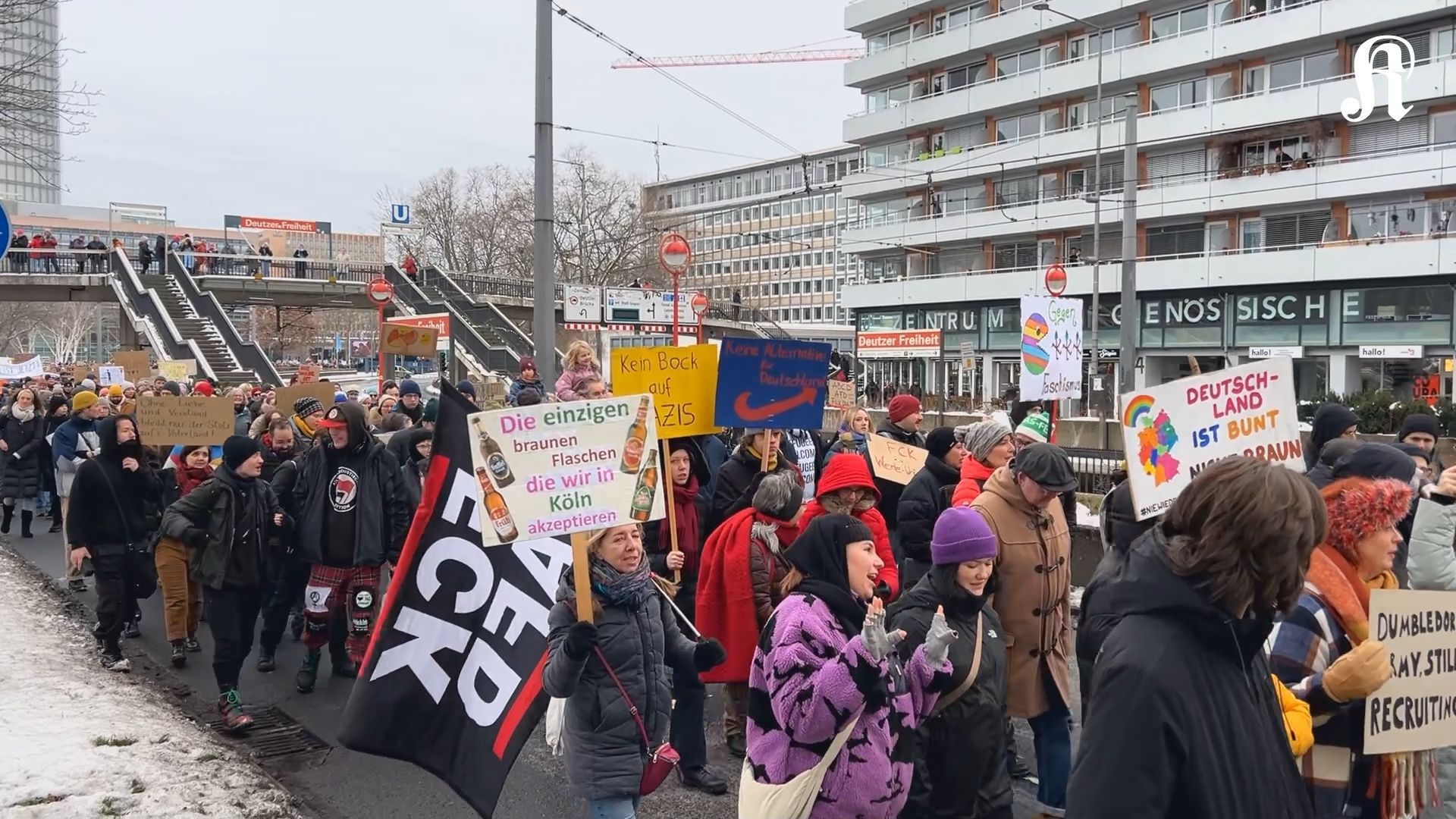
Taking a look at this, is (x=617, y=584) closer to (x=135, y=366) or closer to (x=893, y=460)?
(x=893, y=460)

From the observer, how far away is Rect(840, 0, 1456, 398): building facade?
33.3 metres

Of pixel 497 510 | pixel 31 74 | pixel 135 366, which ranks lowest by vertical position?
pixel 497 510

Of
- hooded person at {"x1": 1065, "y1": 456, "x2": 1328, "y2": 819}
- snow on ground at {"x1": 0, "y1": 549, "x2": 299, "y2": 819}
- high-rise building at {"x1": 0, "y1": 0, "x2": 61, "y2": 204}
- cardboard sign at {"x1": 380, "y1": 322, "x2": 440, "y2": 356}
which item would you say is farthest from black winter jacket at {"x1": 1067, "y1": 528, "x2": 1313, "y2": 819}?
Result: cardboard sign at {"x1": 380, "y1": 322, "x2": 440, "y2": 356}

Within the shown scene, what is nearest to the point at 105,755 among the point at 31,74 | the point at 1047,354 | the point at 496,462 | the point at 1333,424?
the point at 496,462

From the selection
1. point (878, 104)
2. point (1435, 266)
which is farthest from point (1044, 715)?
point (878, 104)

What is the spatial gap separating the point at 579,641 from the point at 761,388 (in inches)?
142

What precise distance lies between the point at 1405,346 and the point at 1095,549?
2903cm

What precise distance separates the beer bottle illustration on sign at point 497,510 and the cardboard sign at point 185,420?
6.02 m

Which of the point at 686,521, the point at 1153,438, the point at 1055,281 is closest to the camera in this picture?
the point at 1153,438

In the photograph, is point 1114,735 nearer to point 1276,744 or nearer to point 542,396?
point 1276,744

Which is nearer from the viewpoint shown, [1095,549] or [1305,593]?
[1305,593]

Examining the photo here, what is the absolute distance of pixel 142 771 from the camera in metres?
5.41

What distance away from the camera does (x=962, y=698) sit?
3.72 m

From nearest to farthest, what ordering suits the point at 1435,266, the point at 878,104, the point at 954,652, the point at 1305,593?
the point at 1305,593, the point at 954,652, the point at 1435,266, the point at 878,104
